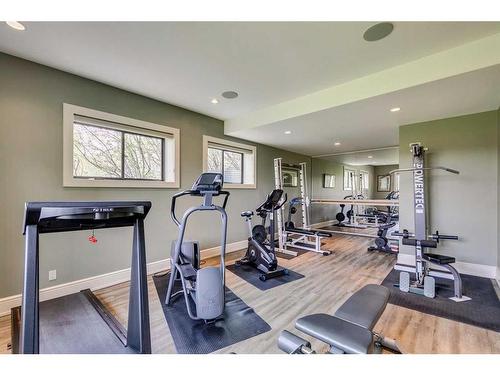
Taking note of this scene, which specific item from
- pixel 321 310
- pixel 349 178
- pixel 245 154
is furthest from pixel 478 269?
pixel 349 178

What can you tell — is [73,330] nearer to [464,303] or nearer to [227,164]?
[227,164]

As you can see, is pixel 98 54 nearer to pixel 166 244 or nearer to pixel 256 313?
pixel 166 244

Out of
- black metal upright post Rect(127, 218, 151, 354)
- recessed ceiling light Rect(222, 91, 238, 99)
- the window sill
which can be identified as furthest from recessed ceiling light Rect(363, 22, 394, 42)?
the window sill

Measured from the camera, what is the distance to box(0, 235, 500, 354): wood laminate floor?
6.21ft

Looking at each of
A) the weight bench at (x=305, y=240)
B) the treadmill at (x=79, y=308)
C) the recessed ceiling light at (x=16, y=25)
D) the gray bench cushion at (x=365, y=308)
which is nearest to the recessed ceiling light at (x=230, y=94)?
the recessed ceiling light at (x=16, y=25)

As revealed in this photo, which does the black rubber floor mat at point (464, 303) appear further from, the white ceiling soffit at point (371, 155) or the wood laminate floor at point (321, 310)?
the white ceiling soffit at point (371, 155)

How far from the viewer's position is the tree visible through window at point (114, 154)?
309 cm

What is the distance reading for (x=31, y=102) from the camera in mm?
2615

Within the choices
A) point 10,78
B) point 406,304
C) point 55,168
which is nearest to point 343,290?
point 406,304

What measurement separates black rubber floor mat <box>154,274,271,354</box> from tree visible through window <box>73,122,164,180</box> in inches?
79.5

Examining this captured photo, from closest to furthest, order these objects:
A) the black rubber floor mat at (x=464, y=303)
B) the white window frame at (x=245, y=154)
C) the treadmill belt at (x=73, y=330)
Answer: the treadmill belt at (x=73, y=330)
the black rubber floor mat at (x=464, y=303)
the white window frame at (x=245, y=154)

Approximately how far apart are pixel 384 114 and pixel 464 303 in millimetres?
2637

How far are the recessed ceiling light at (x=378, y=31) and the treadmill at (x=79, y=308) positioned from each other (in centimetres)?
238

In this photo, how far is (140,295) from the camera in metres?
1.60
